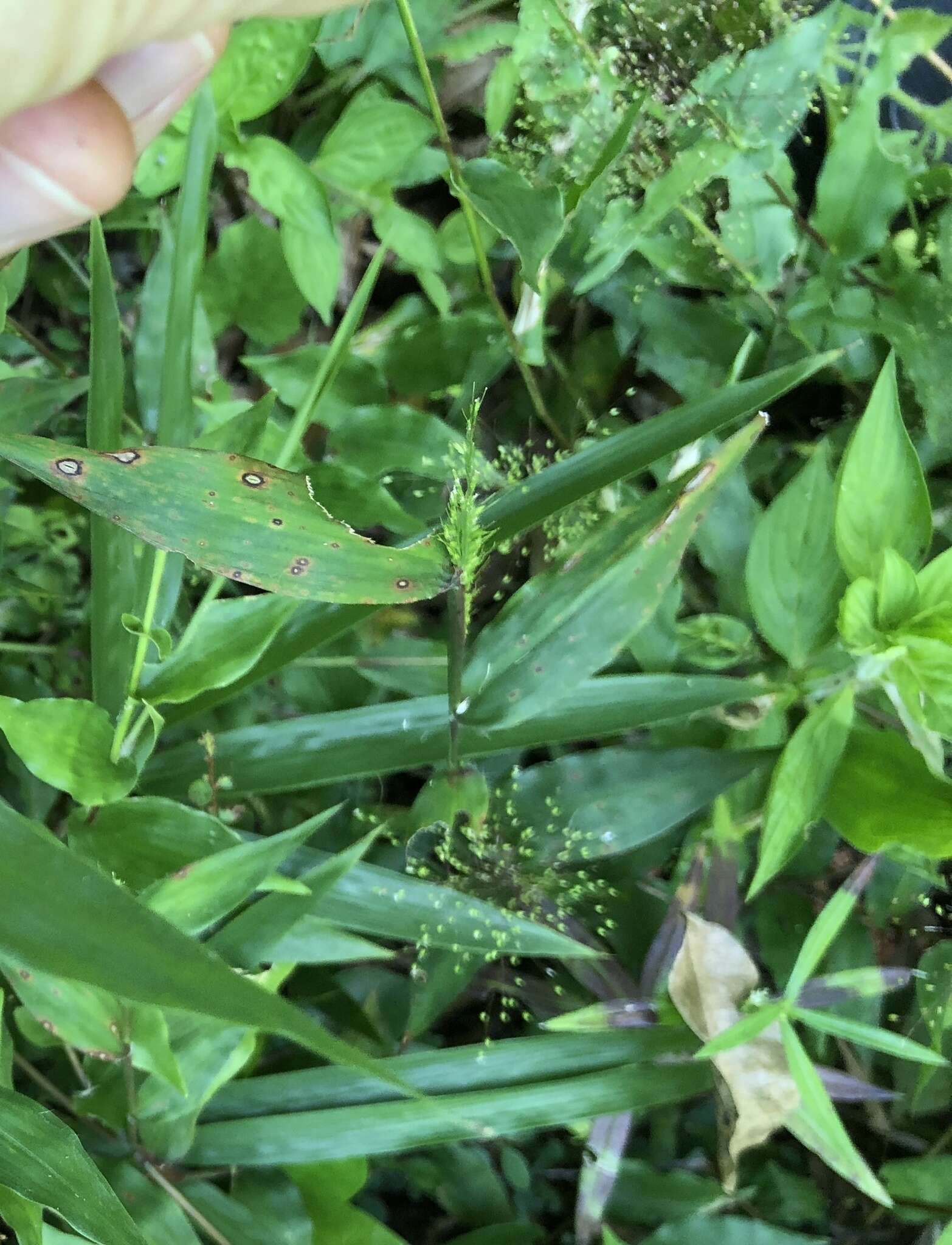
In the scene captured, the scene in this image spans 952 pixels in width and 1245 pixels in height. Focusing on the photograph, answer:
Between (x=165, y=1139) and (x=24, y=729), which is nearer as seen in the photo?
(x=24, y=729)

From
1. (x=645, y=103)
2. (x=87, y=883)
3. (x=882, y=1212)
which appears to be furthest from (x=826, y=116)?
(x=882, y=1212)

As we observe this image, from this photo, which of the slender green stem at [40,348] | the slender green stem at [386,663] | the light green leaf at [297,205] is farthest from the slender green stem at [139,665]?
the slender green stem at [40,348]

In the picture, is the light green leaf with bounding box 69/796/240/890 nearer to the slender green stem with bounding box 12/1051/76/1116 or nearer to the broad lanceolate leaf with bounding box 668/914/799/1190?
the slender green stem with bounding box 12/1051/76/1116

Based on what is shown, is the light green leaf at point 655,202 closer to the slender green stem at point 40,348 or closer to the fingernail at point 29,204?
the fingernail at point 29,204

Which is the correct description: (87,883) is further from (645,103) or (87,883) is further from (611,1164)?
(645,103)

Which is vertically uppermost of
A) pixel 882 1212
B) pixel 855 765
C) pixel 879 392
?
pixel 879 392

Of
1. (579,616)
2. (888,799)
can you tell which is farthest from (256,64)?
(888,799)
